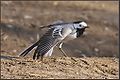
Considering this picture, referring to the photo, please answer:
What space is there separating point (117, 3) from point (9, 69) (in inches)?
528

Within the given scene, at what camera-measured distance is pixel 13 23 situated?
1549cm

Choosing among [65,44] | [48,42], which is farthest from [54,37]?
[65,44]

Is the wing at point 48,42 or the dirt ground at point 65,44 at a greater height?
the wing at point 48,42

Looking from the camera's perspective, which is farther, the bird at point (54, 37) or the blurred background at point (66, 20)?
the blurred background at point (66, 20)

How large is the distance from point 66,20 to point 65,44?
9.48ft

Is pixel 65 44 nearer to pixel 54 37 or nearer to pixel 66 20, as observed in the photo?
pixel 66 20

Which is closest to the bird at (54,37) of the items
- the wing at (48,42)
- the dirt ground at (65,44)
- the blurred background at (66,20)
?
the wing at (48,42)

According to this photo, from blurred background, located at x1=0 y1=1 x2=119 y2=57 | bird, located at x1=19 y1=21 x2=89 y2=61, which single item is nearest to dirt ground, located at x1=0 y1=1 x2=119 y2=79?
blurred background, located at x1=0 y1=1 x2=119 y2=57

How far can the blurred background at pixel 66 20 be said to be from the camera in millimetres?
13758

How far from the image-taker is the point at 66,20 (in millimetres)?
16922

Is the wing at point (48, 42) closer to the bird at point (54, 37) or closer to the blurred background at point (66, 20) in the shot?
the bird at point (54, 37)

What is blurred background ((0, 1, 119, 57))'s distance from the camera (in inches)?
542

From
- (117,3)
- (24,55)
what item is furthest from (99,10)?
(24,55)

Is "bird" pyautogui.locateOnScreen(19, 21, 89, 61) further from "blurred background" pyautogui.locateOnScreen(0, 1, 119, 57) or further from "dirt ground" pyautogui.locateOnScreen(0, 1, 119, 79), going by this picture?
"blurred background" pyautogui.locateOnScreen(0, 1, 119, 57)
